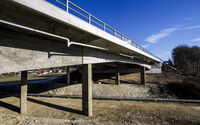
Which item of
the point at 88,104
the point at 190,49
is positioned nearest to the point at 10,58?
the point at 88,104

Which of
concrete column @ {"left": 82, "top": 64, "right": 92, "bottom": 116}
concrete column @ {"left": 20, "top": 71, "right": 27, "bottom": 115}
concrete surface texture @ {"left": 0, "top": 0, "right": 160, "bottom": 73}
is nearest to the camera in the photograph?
concrete surface texture @ {"left": 0, "top": 0, "right": 160, "bottom": 73}

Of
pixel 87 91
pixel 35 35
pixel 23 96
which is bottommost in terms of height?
pixel 23 96

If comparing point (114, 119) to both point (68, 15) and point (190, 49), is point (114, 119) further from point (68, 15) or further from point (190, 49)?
point (190, 49)

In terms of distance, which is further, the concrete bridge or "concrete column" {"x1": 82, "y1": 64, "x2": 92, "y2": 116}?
"concrete column" {"x1": 82, "y1": 64, "x2": 92, "y2": 116}

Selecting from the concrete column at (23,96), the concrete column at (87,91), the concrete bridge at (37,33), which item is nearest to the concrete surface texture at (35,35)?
the concrete bridge at (37,33)

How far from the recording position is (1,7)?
540 cm

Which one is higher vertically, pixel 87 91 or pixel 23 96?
pixel 87 91

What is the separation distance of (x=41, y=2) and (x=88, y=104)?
10.7 m

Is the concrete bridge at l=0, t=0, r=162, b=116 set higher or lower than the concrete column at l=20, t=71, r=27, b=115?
higher

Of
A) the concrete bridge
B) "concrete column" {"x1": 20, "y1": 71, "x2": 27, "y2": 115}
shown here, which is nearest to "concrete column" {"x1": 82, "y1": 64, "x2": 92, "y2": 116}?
the concrete bridge

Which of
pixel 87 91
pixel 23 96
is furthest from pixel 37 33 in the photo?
pixel 23 96

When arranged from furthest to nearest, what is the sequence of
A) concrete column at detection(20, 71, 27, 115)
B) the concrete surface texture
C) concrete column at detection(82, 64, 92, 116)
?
1. concrete column at detection(20, 71, 27, 115)
2. concrete column at detection(82, 64, 92, 116)
3. the concrete surface texture

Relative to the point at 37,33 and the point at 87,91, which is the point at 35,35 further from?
the point at 87,91

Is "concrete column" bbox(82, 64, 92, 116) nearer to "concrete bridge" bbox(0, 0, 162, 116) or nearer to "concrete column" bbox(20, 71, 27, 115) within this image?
"concrete bridge" bbox(0, 0, 162, 116)
